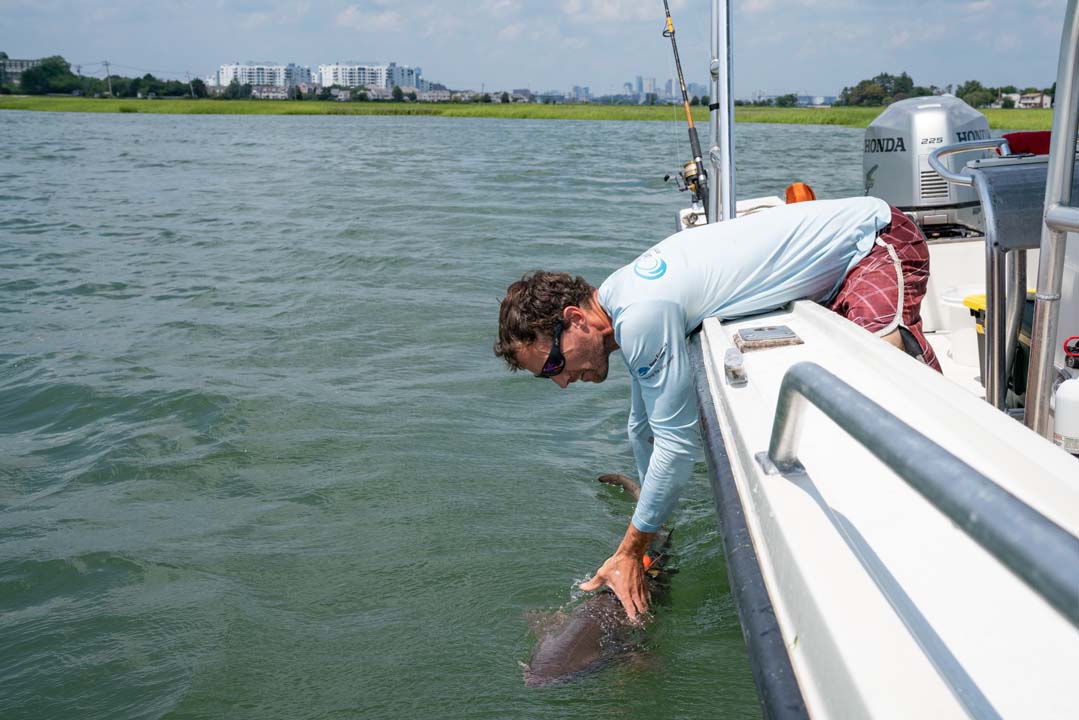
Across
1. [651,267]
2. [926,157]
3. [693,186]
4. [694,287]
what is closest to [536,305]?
[651,267]

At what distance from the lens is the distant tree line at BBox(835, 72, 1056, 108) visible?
773cm

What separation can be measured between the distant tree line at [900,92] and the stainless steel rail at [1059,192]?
4.82 metres

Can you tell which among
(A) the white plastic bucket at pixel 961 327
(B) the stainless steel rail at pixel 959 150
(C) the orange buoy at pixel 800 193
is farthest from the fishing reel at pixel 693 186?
(B) the stainless steel rail at pixel 959 150

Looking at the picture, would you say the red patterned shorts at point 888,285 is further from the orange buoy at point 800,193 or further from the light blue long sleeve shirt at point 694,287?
the orange buoy at point 800,193

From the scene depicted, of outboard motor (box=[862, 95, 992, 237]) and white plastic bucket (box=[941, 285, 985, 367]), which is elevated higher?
outboard motor (box=[862, 95, 992, 237])

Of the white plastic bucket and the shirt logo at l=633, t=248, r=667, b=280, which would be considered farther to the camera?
the white plastic bucket

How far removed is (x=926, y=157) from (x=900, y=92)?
17.3 ft

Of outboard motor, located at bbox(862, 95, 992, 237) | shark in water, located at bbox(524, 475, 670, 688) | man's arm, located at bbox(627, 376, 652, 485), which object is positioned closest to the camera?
shark in water, located at bbox(524, 475, 670, 688)

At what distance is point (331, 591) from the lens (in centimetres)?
368

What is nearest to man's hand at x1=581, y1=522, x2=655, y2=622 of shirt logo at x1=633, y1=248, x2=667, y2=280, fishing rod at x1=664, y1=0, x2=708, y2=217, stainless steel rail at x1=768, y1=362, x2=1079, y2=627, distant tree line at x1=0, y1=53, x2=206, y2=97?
shirt logo at x1=633, y1=248, x2=667, y2=280

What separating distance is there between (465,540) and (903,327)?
2131 millimetres

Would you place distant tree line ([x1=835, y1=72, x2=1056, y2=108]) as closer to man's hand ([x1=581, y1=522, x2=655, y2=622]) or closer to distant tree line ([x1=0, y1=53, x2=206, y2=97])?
man's hand ([x1=581, y1=522, x2=655, y2=622])

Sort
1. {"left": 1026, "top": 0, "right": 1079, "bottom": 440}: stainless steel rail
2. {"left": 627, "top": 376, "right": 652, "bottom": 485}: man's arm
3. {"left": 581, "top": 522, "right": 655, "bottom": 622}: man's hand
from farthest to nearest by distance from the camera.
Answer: {"left": 627, "top": 376, "right": 652, "bottom": 485}: man's arm, {"left": 581, "top": 522, "right": 655, "bottom": 622}: man's hand, {"left": 1026, "top": 0, "right": 1079, "bottom": 440}: stainless steel rail

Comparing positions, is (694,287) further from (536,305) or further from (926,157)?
(926,157)
